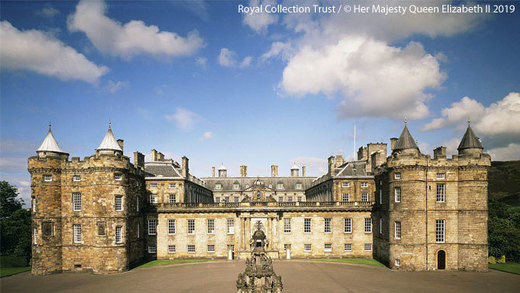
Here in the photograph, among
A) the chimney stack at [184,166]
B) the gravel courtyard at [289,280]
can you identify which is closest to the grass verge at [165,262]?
the gravel courtyard at [289,280]

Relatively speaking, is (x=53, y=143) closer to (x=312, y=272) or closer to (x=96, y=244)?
(x=96, y=244)

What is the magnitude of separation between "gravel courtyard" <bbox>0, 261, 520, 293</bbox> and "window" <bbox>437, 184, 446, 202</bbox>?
25.5ft

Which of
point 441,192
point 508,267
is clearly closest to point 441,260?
point 441,192

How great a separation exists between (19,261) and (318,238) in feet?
136

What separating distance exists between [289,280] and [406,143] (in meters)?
20.6

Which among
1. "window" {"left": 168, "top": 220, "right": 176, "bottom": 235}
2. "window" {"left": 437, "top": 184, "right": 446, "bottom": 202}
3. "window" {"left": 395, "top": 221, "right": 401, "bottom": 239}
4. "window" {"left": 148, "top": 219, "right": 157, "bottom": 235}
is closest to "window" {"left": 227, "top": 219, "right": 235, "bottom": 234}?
"window" {"left": 168, "top": 220, "right": 176, "bottom": 235}

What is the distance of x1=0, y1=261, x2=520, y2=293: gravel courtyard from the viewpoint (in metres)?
26.8

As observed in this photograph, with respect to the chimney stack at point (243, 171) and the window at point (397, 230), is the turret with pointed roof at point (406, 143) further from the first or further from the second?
the chimney stack at point (243, 171)

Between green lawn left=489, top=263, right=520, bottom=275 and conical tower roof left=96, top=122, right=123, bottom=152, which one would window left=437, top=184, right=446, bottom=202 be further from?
conical tower roof left=96, top=122, right=123, bottom=152

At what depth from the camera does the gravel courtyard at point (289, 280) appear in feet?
87.9

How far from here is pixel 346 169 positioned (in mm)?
49688

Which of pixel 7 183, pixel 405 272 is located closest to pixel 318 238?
pixel 405 272

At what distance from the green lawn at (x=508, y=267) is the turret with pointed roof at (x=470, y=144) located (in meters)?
13.2

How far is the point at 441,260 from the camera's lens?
3459cm
